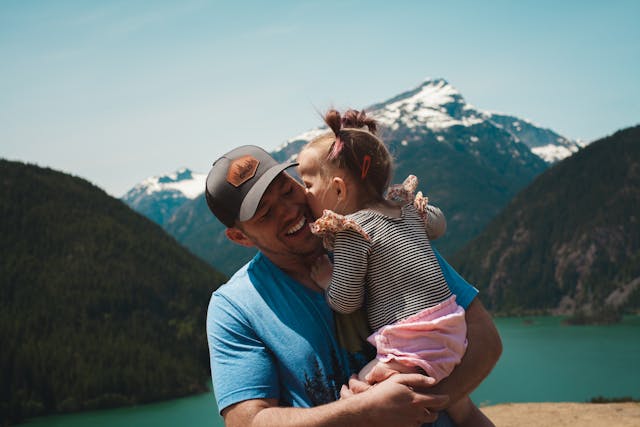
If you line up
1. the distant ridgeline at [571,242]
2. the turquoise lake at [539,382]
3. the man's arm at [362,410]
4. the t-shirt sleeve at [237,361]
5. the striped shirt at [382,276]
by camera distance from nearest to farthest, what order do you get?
the man's arm at [362,410] → the t-shirt sleeve at [237,361] → the striped shirt at [382,276] → the turquoise lake at [539,382] → the distant ridgeline at [571,242]

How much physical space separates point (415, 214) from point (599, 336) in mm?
109509

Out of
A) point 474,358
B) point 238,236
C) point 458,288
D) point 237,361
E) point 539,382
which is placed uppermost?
point 238,236

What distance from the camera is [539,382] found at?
7350 cm

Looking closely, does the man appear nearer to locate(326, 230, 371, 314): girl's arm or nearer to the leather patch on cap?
the leather patch on cap

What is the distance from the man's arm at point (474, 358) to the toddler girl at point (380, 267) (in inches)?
2.6

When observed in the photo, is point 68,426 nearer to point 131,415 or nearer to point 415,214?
point 131,415

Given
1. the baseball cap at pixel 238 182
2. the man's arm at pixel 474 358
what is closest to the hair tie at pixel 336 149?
the baseball cap at pixel 238 182

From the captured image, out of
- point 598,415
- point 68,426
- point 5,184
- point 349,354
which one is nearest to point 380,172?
point 349,354

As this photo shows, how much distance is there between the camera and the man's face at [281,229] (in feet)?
10.8

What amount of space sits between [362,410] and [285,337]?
1.59 ft

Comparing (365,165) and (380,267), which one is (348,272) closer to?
(380,267)

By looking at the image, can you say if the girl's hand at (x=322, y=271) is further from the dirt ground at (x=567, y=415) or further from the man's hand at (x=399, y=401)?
the dirt ground at (x=567, y=415)

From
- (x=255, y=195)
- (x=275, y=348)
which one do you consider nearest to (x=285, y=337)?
(x=275, y=348)

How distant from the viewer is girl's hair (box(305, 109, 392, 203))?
3.30m
